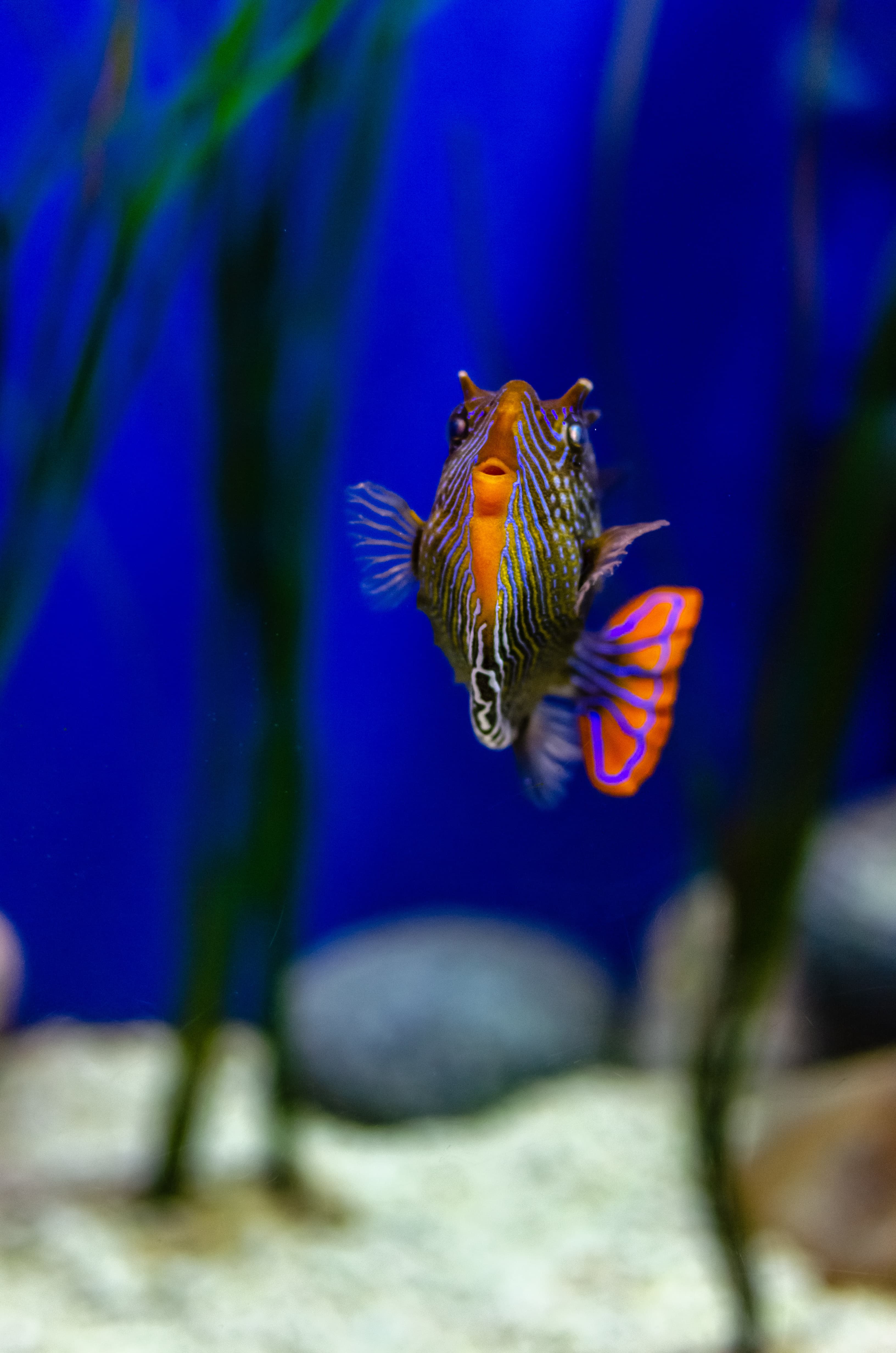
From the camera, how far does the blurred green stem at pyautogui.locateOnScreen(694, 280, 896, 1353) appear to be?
72.1 inches

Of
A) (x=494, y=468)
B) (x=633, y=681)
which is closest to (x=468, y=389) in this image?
(x=494, y=468)

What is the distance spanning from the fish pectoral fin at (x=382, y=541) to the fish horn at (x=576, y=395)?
149mm

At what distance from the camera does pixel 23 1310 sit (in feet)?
6.36

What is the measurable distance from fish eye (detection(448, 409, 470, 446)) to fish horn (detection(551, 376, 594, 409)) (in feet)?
0.23

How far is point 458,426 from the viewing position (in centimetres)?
85

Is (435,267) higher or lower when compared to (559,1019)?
higher

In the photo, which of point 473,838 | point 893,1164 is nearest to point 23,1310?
point 473,838

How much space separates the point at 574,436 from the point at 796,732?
123 cm

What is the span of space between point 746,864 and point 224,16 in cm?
182

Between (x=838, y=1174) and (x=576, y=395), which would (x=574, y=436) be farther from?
(x=838, y=1174)

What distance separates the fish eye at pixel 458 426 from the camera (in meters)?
0.84

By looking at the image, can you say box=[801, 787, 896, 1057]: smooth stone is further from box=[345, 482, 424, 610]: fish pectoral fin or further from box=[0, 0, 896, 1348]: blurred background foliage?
box=[345, 482, 424, 610]: fish pectoral fin

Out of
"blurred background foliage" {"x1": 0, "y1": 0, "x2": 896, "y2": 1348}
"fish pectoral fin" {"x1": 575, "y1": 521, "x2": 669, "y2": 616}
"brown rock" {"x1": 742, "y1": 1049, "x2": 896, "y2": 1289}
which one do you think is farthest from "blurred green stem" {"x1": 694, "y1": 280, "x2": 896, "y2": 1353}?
"fish pectoral fin" {"x1": 575, "y1": 521, "x2": 669, "y2": 616}

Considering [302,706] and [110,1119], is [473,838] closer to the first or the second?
[302,706]
